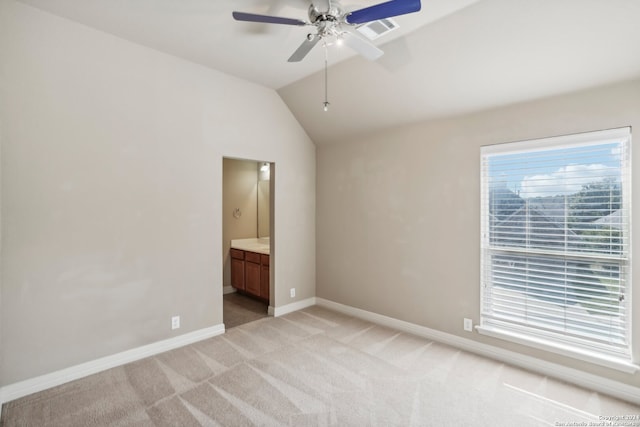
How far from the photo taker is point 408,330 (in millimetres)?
3629

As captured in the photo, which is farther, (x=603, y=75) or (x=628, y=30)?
(x=603, y=75)

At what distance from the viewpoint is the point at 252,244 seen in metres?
5.42

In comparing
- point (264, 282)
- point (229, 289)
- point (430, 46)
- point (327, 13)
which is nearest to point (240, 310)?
point (264, 282)

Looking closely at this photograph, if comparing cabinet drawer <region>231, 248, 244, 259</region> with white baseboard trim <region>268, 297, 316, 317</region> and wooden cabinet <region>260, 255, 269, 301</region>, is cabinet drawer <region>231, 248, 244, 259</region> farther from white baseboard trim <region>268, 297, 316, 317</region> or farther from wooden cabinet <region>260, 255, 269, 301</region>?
white baseboard trim <region>268, 297, 316, 317</region>

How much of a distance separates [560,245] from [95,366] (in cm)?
427

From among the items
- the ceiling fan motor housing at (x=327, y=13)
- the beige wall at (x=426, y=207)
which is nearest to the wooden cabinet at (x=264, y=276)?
the beige wall at (x=426, y=207)

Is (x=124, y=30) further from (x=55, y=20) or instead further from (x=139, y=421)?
(x=139, y=421)

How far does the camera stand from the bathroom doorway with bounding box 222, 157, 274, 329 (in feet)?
14.6

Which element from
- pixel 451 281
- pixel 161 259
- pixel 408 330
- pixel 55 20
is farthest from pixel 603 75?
pixel 55 20

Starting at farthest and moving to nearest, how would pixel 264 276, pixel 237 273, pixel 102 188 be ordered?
pixel 237 273
pixel 264 276
pixel 102 188

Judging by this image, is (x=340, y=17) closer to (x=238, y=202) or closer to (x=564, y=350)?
(x=564, y=350)

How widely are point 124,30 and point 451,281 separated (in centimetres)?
399

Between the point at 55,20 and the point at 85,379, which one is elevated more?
the point at 55,20

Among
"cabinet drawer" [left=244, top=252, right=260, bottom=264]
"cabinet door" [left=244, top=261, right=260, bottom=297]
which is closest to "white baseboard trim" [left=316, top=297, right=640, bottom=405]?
"cabinet door" [left=244, top=261, right=260, bottom=297]
